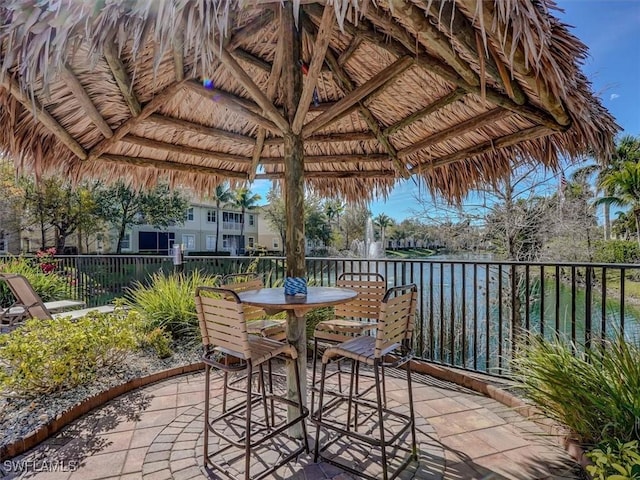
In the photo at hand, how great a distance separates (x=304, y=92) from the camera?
2.30 m

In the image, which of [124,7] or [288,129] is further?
[288,129]

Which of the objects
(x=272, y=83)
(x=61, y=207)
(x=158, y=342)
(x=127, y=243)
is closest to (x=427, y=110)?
(x=272, y=83)

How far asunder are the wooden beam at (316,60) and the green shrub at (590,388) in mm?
2276

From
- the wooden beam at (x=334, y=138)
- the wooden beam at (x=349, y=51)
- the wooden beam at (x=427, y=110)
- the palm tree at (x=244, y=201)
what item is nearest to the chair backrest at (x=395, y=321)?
the wooden beam at (x=427, y=110)

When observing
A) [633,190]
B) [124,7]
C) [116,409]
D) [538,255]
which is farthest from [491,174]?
[633,190]

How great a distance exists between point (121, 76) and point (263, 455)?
8.23 ft

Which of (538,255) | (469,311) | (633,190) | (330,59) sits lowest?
(469,311)

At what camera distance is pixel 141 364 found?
348 cm

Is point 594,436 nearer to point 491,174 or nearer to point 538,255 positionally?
point 491,174

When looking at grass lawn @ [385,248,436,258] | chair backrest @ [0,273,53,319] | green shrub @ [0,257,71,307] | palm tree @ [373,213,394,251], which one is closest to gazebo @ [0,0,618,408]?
chair backrest @ [0,273,53,319]

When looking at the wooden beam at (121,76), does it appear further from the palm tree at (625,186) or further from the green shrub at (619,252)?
the palm tree at (625,186)

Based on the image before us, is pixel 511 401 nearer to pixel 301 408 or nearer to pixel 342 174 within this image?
pixel 301 408

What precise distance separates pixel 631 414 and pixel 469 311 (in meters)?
5.56

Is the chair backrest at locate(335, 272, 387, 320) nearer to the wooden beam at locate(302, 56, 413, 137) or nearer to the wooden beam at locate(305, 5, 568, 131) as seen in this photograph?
the wooden beam at locate(302, 56, 413, 137)
